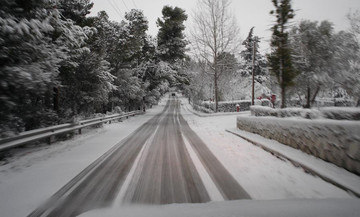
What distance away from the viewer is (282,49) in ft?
30.9

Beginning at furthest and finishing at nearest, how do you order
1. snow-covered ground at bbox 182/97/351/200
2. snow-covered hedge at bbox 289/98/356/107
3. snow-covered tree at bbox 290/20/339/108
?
snow-covered hedge at bbox 289/98/356/107 < snow-covered tree at bbox 290/20/339/108 < snow-covered ground at bbox 182/97/351/200

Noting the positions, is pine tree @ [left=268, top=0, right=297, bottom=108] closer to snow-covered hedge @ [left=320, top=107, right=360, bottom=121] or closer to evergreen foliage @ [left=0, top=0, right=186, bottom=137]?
snow-covered hedge @ [left=320, top=107, right=360, bottom=121]

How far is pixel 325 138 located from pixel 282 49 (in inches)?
269

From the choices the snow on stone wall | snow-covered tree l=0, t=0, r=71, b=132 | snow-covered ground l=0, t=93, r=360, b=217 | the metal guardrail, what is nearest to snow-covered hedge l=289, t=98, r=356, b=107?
the snow on stone wall

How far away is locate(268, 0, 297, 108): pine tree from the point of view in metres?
9.41

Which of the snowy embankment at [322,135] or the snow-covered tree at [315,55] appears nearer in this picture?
the snowy embankment at [322,135]

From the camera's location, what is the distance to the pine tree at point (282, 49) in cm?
941

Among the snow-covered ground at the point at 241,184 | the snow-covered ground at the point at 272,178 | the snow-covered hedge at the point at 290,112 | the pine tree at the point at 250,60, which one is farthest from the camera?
the pine tree at the point at 250,60

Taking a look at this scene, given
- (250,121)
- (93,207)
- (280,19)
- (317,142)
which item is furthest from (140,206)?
(280,19)

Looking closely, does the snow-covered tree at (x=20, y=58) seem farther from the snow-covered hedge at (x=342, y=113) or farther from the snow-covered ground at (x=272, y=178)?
the snow-covered hedge at (x=342, y=113)

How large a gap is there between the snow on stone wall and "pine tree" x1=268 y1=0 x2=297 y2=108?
13.8 feet

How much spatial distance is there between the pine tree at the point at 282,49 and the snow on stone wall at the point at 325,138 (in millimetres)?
4206

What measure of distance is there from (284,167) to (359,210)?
202cm

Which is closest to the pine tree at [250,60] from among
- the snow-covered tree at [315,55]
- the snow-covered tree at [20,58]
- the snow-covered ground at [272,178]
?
the snow-covered tree at [315,55]
